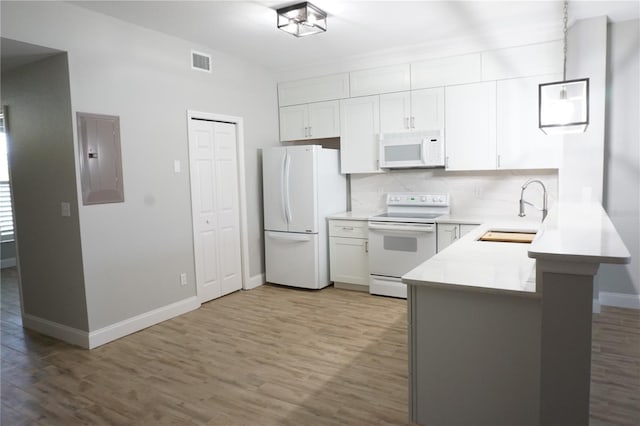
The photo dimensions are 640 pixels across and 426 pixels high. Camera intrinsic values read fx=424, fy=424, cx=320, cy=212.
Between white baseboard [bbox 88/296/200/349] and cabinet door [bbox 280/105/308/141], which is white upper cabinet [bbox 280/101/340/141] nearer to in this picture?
cabinet door [bbox 280/105/308/141]

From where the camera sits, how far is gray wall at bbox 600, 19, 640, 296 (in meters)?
3.81

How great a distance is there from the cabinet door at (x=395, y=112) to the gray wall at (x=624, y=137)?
1.85 meters

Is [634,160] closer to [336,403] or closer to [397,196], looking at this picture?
[397,196]

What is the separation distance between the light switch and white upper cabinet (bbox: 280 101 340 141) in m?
2.73

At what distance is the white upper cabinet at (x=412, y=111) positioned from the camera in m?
4.45

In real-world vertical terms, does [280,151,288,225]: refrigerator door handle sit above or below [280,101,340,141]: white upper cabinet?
below

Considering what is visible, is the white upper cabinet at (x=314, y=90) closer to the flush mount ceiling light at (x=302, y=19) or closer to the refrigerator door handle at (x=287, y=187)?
the refrigerator door handle at (x=287, y=187)

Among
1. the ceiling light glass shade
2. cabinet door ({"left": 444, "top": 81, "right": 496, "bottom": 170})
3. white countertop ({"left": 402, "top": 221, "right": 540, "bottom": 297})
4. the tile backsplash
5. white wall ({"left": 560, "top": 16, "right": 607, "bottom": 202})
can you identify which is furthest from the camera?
the tile backsplash

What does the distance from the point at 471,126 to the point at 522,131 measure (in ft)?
1.57

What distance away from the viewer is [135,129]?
3713mm

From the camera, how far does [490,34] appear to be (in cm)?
405

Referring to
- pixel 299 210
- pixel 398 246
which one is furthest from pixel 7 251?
pixel 398 246

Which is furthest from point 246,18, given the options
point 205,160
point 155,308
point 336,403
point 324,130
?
point 336,403

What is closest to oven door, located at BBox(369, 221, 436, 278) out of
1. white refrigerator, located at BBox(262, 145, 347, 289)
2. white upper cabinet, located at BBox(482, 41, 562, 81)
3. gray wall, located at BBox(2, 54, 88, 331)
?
white refrigerator, located at BBox(262, 145, 347, 289)
